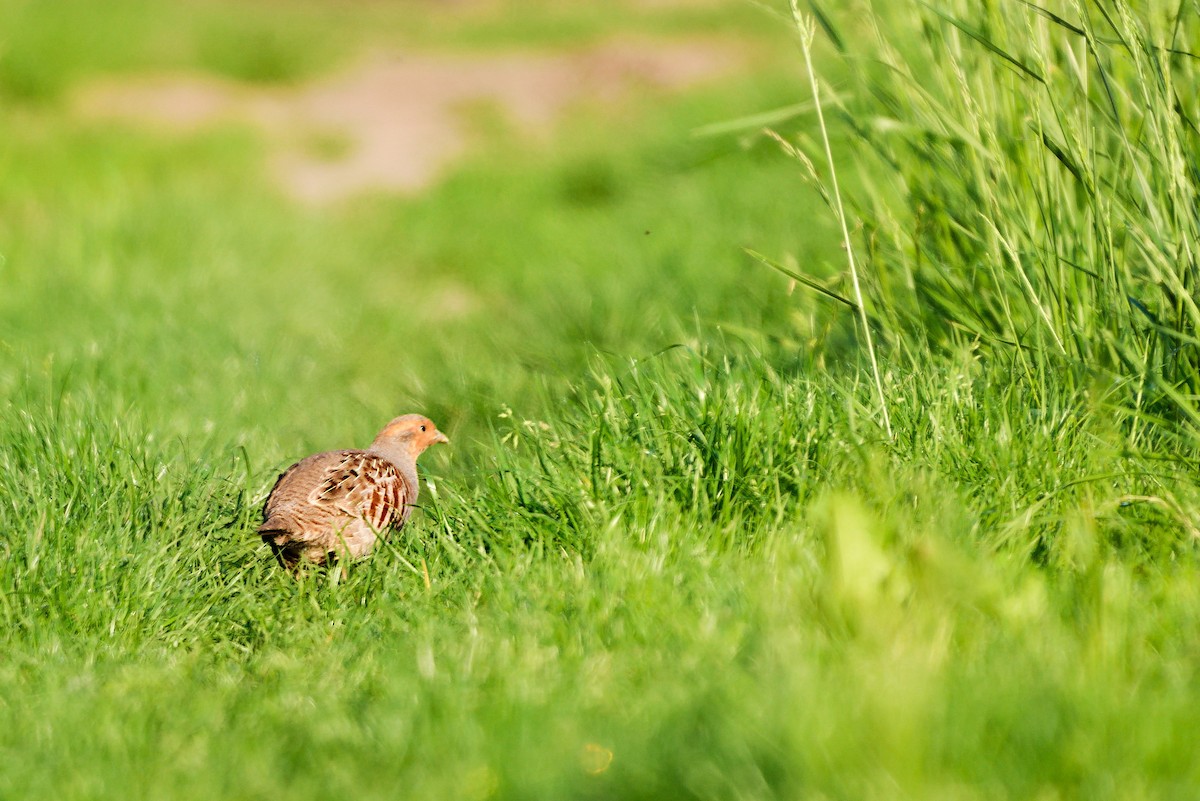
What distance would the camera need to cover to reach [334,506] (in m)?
3.75

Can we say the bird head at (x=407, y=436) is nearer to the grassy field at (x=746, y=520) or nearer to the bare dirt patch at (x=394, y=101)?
the grassy field at (x=746, y=520)

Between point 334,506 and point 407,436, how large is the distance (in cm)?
77

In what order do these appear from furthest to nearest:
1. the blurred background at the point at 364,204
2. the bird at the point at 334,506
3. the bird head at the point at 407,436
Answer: the blurred background at the point at 364,204 → the bird head at the point at 407,436 → the bird at the point at 334,506

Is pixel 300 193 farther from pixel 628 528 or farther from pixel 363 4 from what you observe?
pixel 363 4

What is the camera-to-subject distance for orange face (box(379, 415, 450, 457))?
4457mm

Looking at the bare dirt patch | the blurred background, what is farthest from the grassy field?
the bare dirt patch

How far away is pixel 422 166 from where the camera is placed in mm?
10922

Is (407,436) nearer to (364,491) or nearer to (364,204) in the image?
(364,491)

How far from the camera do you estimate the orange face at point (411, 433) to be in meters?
4.46

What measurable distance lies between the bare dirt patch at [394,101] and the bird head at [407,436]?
5826mm

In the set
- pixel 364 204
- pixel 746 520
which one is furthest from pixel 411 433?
pixel 364 204

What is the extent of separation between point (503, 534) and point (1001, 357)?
4.81 ft

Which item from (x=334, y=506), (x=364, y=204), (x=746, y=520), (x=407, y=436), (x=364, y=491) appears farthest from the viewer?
(x=364, y=204)

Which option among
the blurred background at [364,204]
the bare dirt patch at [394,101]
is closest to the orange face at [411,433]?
the blurred background at [364,204]
